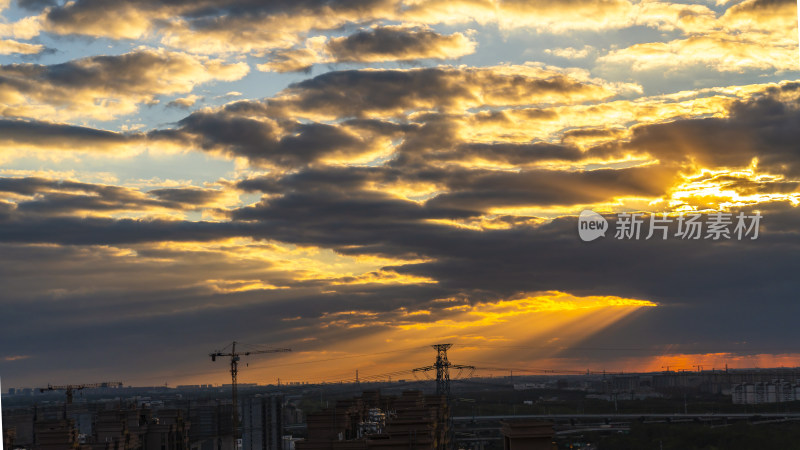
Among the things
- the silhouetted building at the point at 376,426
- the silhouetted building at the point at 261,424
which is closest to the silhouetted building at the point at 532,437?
the silhouetted building at the point at 376,426

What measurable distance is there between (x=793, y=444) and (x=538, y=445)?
189 meters

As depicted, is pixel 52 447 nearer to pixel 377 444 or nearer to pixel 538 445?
pixel 377 444

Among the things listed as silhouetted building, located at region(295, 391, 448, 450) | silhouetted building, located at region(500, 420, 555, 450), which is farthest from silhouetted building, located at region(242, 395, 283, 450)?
silhouetted building, located at region(500, 420, 555, 450)

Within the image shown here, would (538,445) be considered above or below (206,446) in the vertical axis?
above

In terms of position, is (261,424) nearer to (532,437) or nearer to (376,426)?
(376,426)

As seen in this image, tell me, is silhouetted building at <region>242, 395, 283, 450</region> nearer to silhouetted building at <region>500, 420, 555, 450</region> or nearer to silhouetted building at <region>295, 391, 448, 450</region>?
silhouetted building at <region>295, 391, 448, 450</region>

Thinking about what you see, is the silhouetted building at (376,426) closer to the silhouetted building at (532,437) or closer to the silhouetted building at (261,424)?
the silhouetted building at (532,437)

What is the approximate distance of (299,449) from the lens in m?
57.4

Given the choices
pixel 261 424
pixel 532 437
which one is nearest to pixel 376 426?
pixel 261 424

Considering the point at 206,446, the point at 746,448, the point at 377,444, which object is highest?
the point at 377,444

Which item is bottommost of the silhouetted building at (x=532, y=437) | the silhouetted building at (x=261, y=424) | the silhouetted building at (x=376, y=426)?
the silhouetted building at (x=261, y=424)

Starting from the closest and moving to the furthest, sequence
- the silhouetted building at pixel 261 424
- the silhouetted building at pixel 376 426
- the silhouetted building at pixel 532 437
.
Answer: the silhouetted building at pixel 532 437 < the silhouetted building at pixel 376 426 < the silhouetted building at pixel 261 424

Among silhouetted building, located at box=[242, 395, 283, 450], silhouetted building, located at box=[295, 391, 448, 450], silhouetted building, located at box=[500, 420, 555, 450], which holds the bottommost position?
A: silhouetted building, located at box=[242, 395, 283, 450]

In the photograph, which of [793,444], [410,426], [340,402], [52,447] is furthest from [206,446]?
[793,444]
